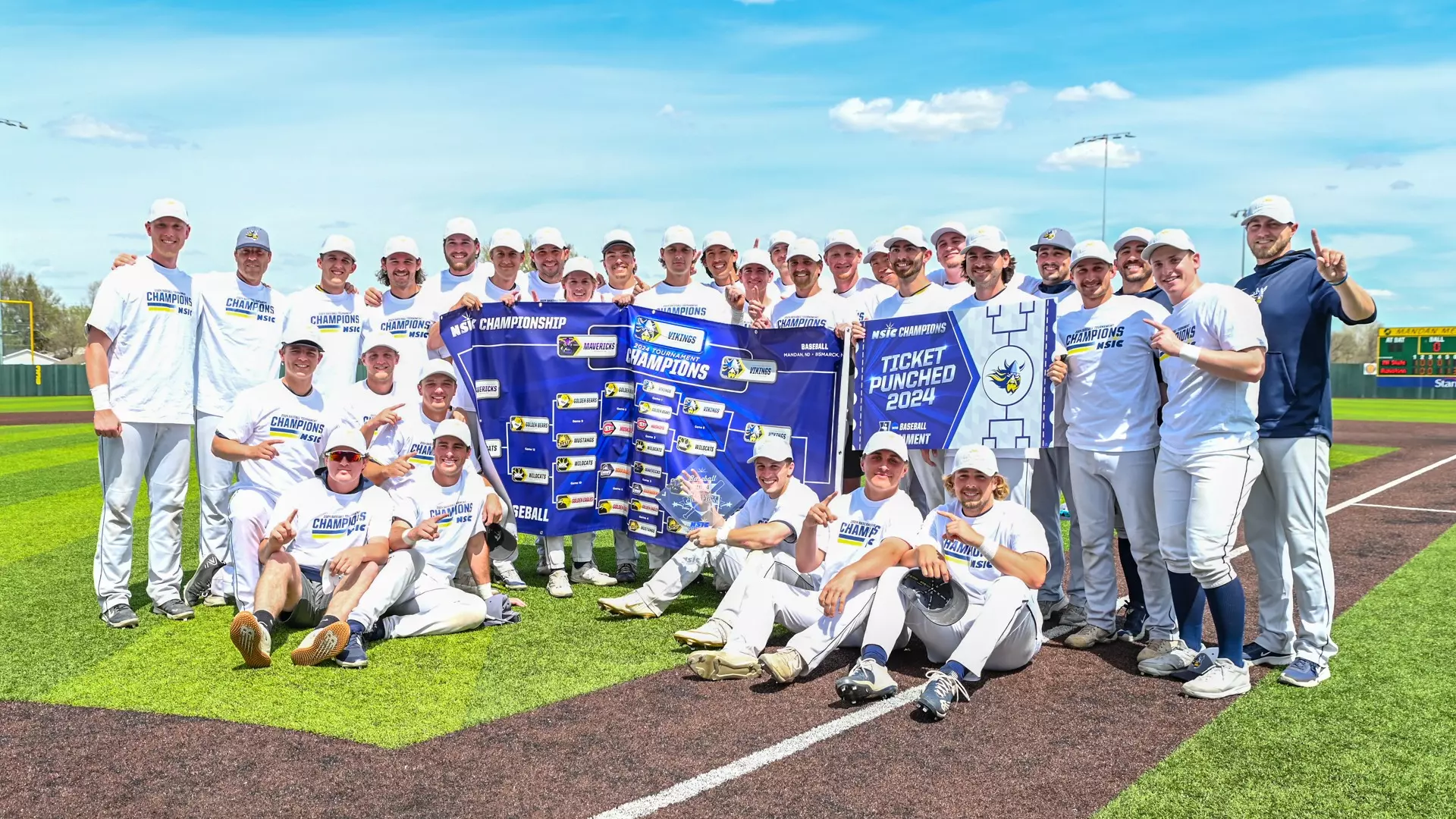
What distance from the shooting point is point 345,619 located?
21.2 ft

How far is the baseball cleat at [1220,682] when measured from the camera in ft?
18.7

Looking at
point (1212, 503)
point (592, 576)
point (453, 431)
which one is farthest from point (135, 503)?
point (1212, 503)

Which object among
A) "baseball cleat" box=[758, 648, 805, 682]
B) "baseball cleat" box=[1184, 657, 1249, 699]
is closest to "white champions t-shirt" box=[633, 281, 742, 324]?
"baseball cleat" box=[758, 648, 805, 682]

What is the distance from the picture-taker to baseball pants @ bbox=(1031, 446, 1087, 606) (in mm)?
7293

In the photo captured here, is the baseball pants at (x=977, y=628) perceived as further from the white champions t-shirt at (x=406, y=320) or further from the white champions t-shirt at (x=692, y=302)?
the white champions t-shirt at (x=406, y=320)

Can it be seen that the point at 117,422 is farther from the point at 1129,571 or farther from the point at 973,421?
the point at 1129,571

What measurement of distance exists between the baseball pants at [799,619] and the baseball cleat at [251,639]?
257 cm

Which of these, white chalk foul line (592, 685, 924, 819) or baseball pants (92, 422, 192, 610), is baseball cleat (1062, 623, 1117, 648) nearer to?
white chalk foul line (592, 685, 924, 819)

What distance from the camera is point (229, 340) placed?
7.68 metres

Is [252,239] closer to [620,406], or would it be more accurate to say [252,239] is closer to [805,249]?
[620,406]

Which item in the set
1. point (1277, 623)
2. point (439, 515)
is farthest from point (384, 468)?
point (1277, 623)

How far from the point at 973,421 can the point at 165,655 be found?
5211 millimetres

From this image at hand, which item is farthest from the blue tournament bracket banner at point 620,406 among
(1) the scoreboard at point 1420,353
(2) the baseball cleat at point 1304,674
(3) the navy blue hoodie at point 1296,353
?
(1) the scoreboard at point 1420,353

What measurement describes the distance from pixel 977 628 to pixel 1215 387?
6.05 ft
